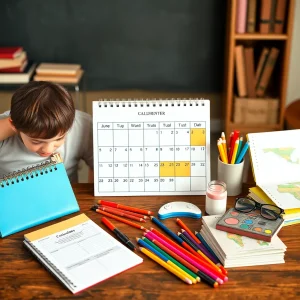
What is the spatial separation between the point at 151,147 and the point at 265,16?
6.06 ft

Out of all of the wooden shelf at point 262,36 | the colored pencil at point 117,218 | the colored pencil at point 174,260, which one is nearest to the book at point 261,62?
the wooden shelf at point 262,36

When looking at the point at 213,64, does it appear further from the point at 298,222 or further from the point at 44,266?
the point at 44,266

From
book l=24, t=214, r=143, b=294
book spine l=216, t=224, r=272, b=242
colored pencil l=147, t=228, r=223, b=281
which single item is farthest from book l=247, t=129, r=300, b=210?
book l=24, t=214, r=143, b=294

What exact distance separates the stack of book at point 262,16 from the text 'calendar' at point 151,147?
171 cm

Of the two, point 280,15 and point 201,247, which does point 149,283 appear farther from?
point 280,15

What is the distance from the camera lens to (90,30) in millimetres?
3453

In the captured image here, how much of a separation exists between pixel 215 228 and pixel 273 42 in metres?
2.32

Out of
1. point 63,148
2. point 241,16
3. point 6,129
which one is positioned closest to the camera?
point 6,129

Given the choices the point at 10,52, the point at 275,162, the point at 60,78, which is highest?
the point at 275,162

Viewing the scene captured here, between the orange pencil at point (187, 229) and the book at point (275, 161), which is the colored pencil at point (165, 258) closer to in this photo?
the orange pencil at point (187, 229)

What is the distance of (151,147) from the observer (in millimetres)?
1583

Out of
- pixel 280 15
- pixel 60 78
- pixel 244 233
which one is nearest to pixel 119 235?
pixel 244 233

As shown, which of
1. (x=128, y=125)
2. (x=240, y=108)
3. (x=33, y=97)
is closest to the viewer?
(x=33, y=97)

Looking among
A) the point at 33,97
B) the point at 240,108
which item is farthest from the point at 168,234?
the point at 240,108
